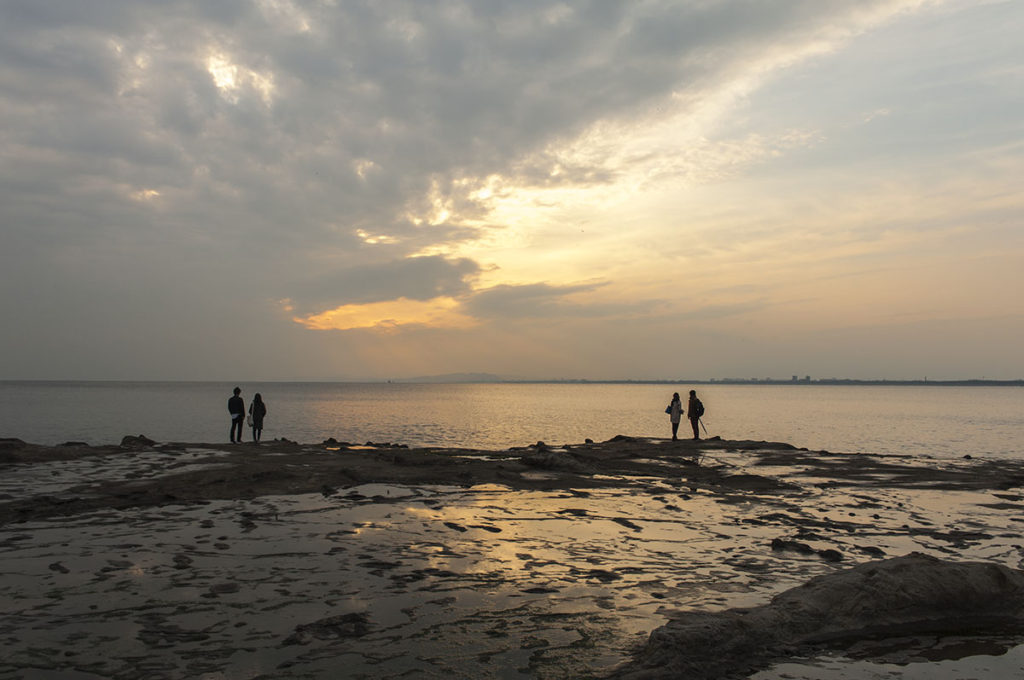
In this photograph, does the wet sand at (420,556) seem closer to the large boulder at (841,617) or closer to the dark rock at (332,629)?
the dark rock at (332,629)

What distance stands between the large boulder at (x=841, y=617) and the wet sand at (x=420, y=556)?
15cm

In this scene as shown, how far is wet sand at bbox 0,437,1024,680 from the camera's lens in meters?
6.57

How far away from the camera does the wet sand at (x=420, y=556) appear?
657 centimetres

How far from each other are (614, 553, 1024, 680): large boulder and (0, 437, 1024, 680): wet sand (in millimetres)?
147

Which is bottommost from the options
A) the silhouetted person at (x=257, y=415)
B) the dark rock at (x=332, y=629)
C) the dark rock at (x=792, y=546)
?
the dark rock at (x=792, y=546)

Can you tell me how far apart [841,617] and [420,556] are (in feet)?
21.4

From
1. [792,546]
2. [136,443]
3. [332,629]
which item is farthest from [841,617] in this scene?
[136,443]

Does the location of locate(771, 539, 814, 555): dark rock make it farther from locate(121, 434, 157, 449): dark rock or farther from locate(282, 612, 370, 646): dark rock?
locate(121, 434, 157, 449): dark rock

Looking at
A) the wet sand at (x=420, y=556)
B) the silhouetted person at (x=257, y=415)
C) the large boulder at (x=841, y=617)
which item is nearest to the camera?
the large boulder at (x=841, y=617)

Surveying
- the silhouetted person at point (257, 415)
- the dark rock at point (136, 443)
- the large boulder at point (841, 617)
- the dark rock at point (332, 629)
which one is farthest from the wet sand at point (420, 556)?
the silhouetted person at point (257, 415)

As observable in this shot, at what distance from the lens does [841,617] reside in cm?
752

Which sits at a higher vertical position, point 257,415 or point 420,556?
point 257,415

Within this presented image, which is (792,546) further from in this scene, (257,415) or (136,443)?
(136,443)

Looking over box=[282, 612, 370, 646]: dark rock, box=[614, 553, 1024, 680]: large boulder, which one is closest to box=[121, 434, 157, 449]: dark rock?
box=[282, 612, 370, 646]: dark rock
